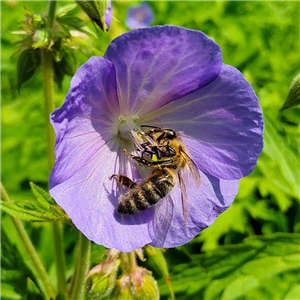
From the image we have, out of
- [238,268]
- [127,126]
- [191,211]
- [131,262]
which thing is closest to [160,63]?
[127,126]

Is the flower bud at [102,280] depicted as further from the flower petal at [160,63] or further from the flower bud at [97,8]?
the flower bud at [97,8]

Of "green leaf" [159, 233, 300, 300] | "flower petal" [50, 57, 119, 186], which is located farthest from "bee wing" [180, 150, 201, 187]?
"green leaf" [159, 233, 300, 300]

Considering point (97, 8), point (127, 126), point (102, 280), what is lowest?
point (102, 280)

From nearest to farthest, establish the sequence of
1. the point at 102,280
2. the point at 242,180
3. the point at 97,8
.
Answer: the point at 97,8 < the point at 102,280 < the point at 242,180

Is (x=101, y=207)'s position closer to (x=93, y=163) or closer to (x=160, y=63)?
(x=93, y=163)

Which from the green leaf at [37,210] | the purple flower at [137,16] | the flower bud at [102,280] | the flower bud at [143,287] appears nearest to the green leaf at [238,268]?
the flower bud at [143,287]

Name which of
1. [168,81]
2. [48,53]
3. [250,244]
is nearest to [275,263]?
[250,244]

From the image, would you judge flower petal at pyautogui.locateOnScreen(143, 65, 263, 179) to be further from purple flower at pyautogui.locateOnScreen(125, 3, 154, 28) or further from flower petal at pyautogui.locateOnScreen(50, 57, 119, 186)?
purple flower at pyautogui.locateOnScreen(125, 3, 154, 28)

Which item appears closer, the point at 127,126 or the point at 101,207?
the point at 101,207
